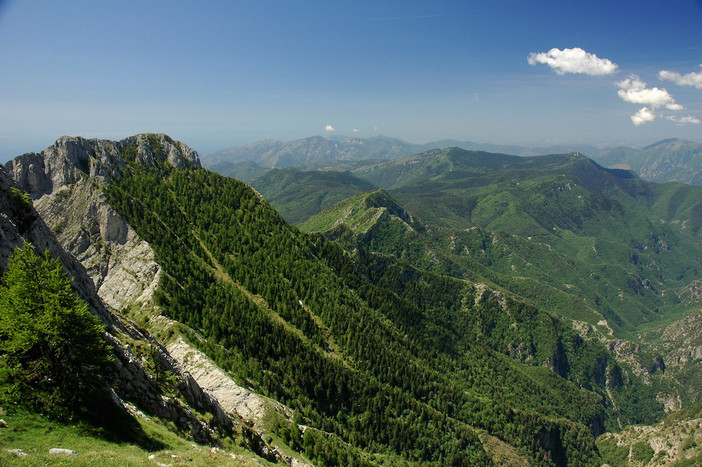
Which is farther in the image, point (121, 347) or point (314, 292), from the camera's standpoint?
point (314, 292)

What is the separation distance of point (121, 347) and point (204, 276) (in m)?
60.8

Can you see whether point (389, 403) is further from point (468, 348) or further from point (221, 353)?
point (468, 348)

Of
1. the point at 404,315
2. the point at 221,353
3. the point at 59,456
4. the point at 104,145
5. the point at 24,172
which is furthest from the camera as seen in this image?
the point at 404,315

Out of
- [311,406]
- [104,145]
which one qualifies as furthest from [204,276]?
[104,145]

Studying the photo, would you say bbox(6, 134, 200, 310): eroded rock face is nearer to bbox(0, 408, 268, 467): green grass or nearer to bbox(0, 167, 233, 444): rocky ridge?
bbox(0, 167, 233, 444): rocky ridge

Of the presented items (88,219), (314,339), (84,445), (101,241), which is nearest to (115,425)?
(84,445)

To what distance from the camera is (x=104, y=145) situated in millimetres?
118250

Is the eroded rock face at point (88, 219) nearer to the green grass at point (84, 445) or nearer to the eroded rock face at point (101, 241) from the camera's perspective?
the eroded rock face at point (101, 241)

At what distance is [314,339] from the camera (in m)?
105

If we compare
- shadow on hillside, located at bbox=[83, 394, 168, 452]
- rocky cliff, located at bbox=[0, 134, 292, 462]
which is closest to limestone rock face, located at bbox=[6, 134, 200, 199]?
rocky cliff, located at bbox=[0, 134, 292, 462]

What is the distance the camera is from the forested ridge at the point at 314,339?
82125 millimetres

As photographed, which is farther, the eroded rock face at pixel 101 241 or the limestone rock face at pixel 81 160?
the limestone rock face at pixel 81 160

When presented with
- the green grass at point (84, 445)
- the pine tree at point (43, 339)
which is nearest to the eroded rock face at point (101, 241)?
the pine tree at point (43, 339)

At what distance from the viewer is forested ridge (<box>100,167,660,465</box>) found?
82.1m
